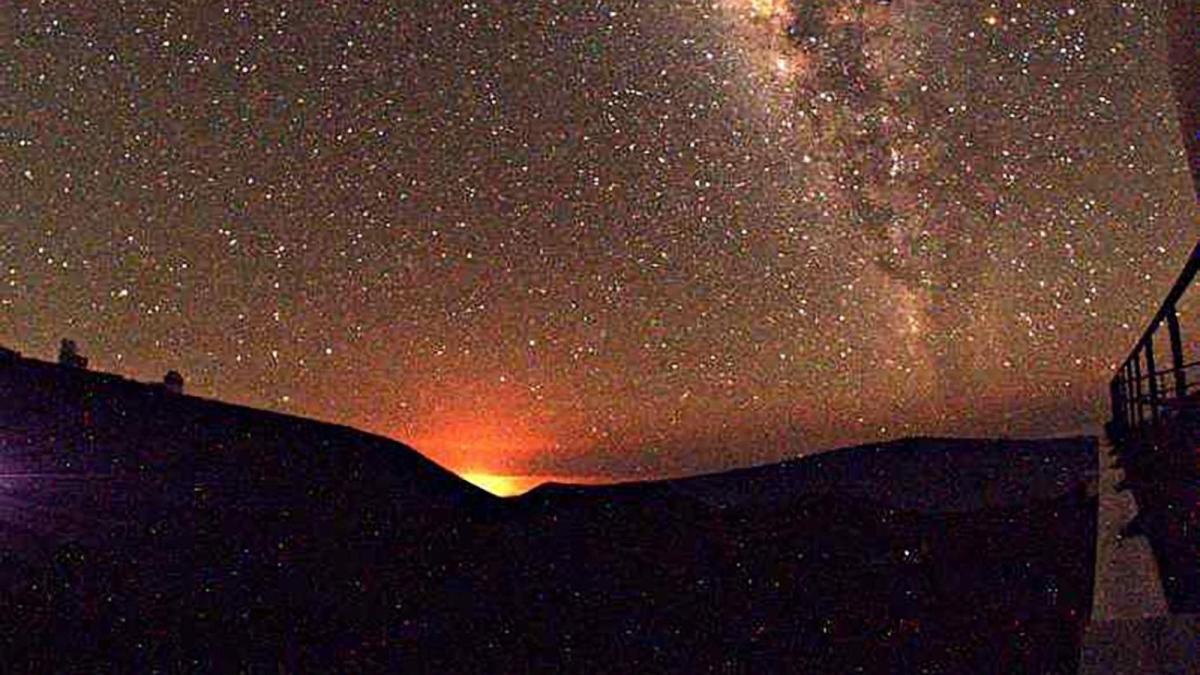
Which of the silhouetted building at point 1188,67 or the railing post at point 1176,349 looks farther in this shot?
the railing post at point 1176,349

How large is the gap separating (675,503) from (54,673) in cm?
2876

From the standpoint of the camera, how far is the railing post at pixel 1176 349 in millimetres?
3869

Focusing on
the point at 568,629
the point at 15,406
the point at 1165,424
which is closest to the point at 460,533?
the point at 15,406

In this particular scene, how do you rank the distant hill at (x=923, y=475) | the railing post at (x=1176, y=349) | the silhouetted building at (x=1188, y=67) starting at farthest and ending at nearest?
the distant hill at (x=923, y=475) < the railing post at (x=1176, y=349) < the silhouetted building at (x=1188, y=67)

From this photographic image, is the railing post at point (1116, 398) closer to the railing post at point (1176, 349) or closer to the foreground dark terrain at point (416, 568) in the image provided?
the foreground dark terrain at point (416, 568)

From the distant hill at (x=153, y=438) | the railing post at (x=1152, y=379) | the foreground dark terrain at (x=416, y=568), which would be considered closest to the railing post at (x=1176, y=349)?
the railing post at (x=1152, y=379)

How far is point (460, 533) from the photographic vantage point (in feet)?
87.6

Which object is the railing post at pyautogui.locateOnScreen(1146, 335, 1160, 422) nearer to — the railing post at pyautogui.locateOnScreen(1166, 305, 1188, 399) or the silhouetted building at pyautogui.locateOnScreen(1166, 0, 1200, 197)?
the railing post at pyautogui.locateOnScreen(1166, 305, 1188, 399)

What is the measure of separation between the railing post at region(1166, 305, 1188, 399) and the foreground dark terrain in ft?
10.6

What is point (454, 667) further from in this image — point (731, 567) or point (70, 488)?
point (70, 488)

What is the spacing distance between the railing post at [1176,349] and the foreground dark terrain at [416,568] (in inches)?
127

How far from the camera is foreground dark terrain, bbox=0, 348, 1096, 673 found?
10523mm

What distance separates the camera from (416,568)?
66.3 feet

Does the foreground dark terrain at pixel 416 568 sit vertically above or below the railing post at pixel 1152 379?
below
